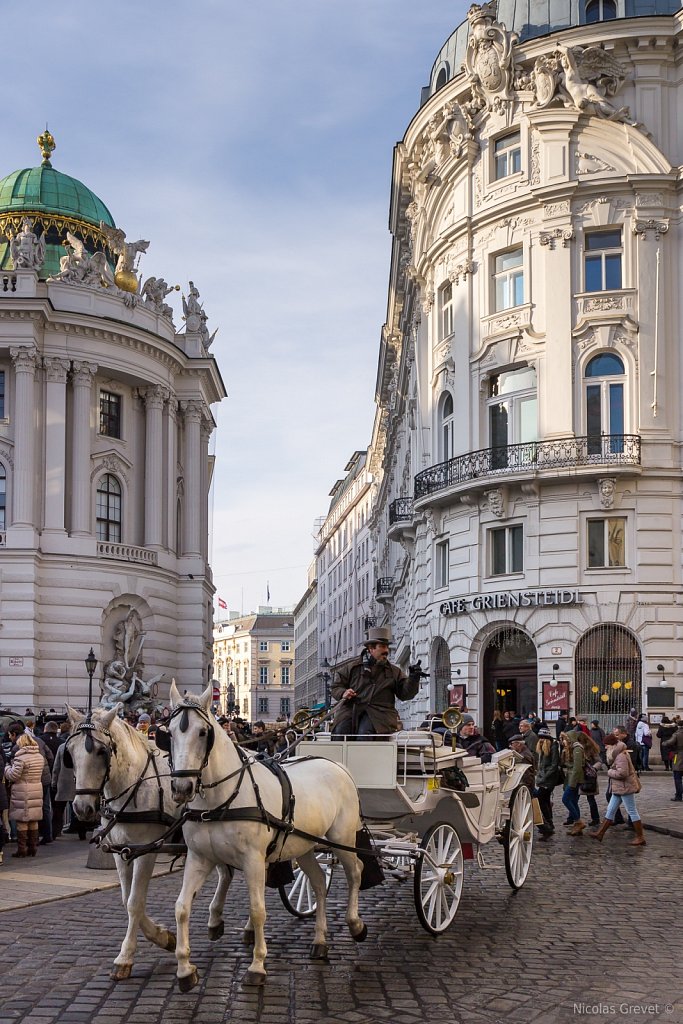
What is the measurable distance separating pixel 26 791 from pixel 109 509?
34880 millimetres

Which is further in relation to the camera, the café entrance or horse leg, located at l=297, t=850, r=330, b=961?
the café entrance

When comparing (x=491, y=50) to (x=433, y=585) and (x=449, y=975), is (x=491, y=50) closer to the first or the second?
(x=433, y=585)

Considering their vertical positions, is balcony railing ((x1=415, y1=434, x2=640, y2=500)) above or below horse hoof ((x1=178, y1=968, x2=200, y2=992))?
above

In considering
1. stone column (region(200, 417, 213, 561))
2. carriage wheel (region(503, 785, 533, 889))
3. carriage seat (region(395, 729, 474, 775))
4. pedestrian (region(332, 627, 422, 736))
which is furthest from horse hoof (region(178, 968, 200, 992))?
stone column (region(200, 417, 213, 561))

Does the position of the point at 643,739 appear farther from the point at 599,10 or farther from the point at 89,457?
the point at 89,457

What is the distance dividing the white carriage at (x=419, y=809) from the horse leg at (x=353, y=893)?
0.28 meters

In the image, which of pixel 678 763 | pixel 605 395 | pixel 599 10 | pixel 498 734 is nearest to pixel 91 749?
pixel 678 763

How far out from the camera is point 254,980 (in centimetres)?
904

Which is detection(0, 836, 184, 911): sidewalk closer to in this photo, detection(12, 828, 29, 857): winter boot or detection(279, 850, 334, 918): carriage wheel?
detection(12, 828, 29, 857): winter boot

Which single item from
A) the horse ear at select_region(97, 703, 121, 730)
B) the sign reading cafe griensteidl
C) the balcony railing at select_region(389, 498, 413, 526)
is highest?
the balcony railing at select_region(389, 498, 413, 526)

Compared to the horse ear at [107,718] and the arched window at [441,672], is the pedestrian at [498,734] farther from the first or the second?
the horse ear at [107,718]

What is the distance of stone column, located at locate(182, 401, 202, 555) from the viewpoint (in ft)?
185

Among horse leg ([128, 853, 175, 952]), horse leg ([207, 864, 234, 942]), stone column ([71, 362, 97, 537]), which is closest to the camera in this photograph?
horse leg ([128, 853, 175, 952])

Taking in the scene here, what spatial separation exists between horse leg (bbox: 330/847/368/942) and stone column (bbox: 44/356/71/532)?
3962cm
